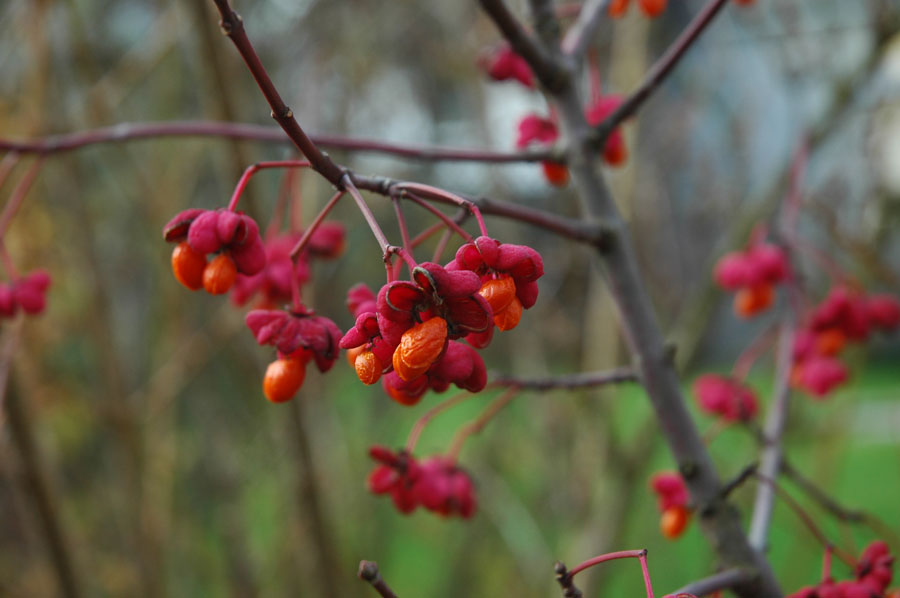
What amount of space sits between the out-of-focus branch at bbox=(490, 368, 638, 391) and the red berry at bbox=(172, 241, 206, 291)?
0.31 m

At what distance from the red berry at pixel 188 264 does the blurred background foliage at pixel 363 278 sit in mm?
825

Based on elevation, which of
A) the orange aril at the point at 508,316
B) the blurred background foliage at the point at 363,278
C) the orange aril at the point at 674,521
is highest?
the blurred background foliage at the point at 363,278

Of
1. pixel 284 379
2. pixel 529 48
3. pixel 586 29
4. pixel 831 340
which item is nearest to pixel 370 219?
pixel 284 379

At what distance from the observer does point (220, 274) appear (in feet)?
1.89

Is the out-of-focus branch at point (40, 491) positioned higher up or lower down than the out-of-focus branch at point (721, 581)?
higher up

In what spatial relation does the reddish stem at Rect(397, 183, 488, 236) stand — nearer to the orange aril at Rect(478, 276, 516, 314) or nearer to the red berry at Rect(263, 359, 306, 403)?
the orange aril at Rect(478, 276, 516, 314)

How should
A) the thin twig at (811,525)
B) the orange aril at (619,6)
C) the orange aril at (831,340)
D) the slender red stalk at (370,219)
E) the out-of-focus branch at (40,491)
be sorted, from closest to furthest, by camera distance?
the slender red stalk at (370,219), the thin twig at (811,525), the orange aril at (619,6), the out-of-focus branch at (40,491), the orange aril at (831,340)

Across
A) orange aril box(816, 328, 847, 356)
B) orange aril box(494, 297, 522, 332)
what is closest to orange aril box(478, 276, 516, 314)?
orange aril box(494, 297, 522, 332)

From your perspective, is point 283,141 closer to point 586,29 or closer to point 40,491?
point 586,29

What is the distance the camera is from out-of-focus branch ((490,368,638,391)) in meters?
0.76

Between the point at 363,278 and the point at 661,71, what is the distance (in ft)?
6.53

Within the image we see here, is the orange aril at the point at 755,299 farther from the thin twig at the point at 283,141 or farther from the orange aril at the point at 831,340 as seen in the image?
the thin twig at the point at 283,141

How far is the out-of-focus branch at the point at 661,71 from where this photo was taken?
657 millimetres

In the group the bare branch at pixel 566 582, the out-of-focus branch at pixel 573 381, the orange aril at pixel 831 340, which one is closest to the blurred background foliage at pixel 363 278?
the orange aril at pixel 831 340
